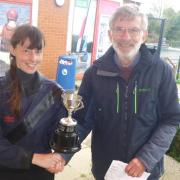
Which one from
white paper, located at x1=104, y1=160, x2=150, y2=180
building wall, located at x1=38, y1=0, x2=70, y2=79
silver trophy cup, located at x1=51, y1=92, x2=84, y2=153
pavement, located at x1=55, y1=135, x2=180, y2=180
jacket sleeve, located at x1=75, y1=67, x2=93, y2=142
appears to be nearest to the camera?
silver trophy cup, located at x1=51, y1=92, x2=84, y2=153

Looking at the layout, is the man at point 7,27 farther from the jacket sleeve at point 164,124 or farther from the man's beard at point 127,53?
the jacket sleeve at point 164,124

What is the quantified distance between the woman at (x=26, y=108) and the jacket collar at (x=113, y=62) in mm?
412

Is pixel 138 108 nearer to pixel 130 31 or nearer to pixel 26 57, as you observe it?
pixel 130 31

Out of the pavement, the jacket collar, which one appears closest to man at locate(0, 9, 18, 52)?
the pavement

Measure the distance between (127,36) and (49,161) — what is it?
3.27 ft

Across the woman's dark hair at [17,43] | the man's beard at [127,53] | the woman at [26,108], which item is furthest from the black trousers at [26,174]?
the man's beard at [127,53]

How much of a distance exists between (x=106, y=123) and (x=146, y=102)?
1.08ft

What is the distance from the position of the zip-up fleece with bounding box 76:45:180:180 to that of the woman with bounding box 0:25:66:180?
1.23 ft

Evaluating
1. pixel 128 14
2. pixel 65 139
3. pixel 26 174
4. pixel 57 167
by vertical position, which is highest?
pixel 128 14

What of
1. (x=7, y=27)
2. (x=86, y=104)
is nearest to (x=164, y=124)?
(x=86, y=104)

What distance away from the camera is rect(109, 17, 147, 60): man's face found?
2135 millimetres

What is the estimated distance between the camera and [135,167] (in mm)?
2115

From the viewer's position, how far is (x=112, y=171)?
2244 mm

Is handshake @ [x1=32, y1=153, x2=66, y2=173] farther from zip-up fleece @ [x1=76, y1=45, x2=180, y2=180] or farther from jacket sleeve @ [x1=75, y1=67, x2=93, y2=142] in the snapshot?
zip-up fleece @ [x1=76, y1=45, x2=180, y2=180]
